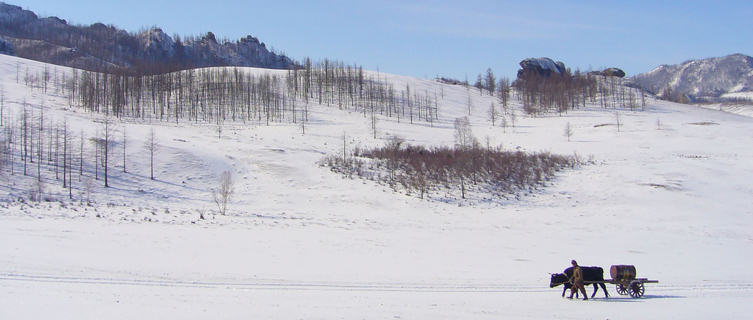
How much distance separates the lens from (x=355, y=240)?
26547mm

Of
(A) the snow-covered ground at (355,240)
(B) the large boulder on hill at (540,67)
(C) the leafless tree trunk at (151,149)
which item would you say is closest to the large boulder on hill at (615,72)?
(B) the large boulder on hill at (540,67)

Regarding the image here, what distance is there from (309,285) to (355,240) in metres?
10.2

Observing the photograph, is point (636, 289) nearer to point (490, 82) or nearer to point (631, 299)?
point (631, 299)

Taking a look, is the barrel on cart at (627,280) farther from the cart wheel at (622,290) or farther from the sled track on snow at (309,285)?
the sled track on snow at (309,285)

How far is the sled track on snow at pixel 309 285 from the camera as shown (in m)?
15.1

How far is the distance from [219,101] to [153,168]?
57.0 m

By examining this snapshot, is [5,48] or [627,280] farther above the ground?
[5,48]

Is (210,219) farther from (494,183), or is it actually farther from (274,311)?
(494,183)

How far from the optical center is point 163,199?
41344 mm

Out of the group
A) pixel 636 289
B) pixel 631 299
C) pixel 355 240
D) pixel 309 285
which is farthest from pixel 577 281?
pixel 355 240

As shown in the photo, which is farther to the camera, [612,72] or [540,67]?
[612,72]

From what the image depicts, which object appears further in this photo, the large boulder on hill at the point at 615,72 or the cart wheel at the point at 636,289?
the large boulder on hill at the point at 615,72

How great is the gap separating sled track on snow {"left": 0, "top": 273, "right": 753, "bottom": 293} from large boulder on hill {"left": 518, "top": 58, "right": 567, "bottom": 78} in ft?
508

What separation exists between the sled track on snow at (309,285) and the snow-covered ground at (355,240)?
74mm
